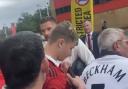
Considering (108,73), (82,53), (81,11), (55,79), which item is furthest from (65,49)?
(81,11)

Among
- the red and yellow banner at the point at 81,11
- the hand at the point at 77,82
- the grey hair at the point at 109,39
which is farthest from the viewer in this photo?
the red and yellow banner at the point at 81,11

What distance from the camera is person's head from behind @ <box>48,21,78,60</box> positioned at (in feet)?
12.1

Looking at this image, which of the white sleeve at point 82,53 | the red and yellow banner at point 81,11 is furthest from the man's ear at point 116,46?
the red and yellow banner at point 81,11

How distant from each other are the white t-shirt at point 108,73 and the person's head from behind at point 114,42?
0.23m

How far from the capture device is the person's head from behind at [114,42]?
14.5ft

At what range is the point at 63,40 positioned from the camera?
376 cm

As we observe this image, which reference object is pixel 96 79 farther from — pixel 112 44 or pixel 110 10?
pixel 110 10

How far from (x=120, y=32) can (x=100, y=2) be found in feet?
133

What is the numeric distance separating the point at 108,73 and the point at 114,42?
0.50 metres

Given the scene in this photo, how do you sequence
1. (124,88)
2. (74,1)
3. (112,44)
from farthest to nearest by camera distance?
(74,1)
(112,44)
(124,88)

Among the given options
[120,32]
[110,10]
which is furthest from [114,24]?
[120,32]

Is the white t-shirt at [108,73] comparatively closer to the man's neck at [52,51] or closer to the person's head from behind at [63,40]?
the person's head from behind at [63,40]

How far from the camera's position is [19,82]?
7.57ft

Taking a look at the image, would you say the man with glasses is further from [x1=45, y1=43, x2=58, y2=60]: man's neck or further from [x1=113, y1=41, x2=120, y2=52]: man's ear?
[x1=45, y1=43, x2=58, y2=60]: man's neck
